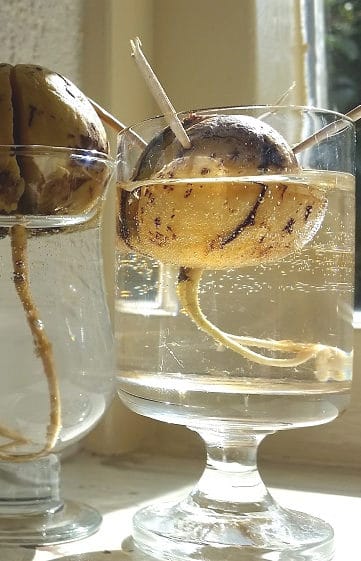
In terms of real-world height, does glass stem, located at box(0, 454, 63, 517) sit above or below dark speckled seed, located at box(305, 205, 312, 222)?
below

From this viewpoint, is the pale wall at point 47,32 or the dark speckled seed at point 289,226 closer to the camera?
the dark speckled seed at point 289,226

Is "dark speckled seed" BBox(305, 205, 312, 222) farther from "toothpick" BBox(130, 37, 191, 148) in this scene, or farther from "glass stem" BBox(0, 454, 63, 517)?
"glass stem" BBox(0, 454, 63, 517)

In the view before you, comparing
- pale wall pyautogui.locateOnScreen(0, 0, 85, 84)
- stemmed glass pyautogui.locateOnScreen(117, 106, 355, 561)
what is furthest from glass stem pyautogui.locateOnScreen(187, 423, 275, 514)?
pale wall pyautogui.locateOnScreen(0, 0, 85, 84)

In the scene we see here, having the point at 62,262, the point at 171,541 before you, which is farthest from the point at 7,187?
the point at 171,541

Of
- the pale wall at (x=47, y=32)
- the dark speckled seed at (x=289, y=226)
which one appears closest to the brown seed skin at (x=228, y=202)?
the dark speckled seed at (x=289, y=226)

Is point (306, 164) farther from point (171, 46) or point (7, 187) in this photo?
point (171, 46)

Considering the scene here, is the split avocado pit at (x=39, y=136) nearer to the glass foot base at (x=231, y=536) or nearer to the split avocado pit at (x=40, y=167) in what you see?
the split avocado pit at (x=40, y=167)

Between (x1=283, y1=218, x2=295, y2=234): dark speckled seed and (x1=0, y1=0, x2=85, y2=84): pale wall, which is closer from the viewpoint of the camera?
(x1=283, y1=218, x2=295, y2=234): dark speckled seed

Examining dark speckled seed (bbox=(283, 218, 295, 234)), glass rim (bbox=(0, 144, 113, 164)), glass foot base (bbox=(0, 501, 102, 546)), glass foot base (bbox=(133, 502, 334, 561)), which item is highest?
glass rim (bbox=(0, 144, 113, 164))
